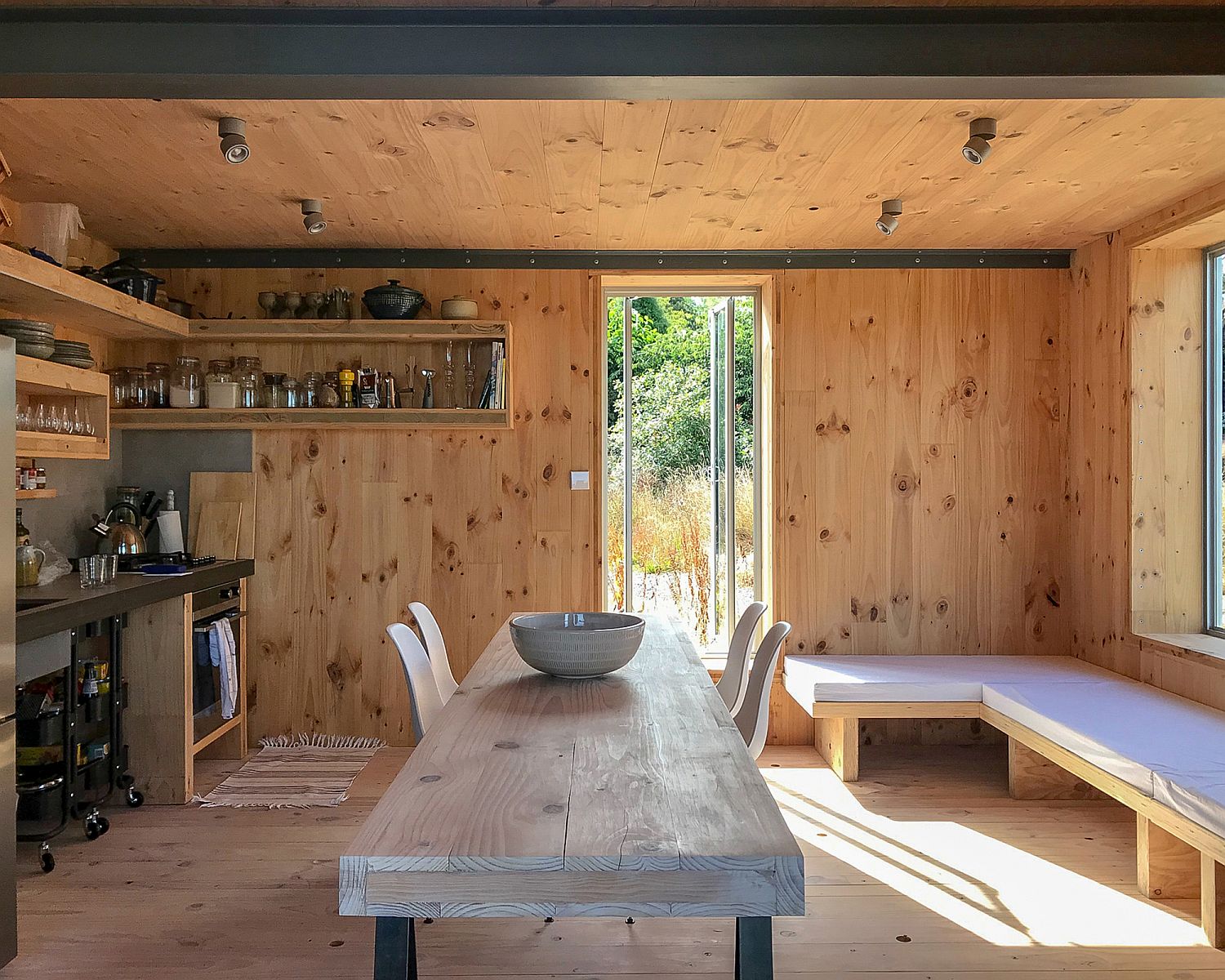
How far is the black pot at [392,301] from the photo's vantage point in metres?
4.45

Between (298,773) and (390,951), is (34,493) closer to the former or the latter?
(298,773)

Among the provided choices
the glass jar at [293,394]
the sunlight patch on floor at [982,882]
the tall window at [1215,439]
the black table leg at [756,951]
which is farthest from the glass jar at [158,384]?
the tall window at [1215,439]

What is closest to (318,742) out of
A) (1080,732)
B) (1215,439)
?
(1080,732)

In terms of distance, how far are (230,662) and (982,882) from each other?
311cm

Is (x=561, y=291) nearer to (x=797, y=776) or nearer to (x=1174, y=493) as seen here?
(x=797, y=776)

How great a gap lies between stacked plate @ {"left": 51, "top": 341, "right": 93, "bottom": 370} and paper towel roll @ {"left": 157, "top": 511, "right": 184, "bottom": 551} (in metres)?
0.94

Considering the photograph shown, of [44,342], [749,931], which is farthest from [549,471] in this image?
[749,931]

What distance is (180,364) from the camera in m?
4.52

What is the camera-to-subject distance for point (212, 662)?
13.7 ft

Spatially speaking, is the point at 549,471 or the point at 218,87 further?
the point at 549,471

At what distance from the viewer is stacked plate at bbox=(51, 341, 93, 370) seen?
374cm

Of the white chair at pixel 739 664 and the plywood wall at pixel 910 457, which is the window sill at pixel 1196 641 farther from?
the white chair at pixel 739 664

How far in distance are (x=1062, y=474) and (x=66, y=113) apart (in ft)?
14.4

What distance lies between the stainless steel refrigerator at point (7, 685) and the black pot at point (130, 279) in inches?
60.7
